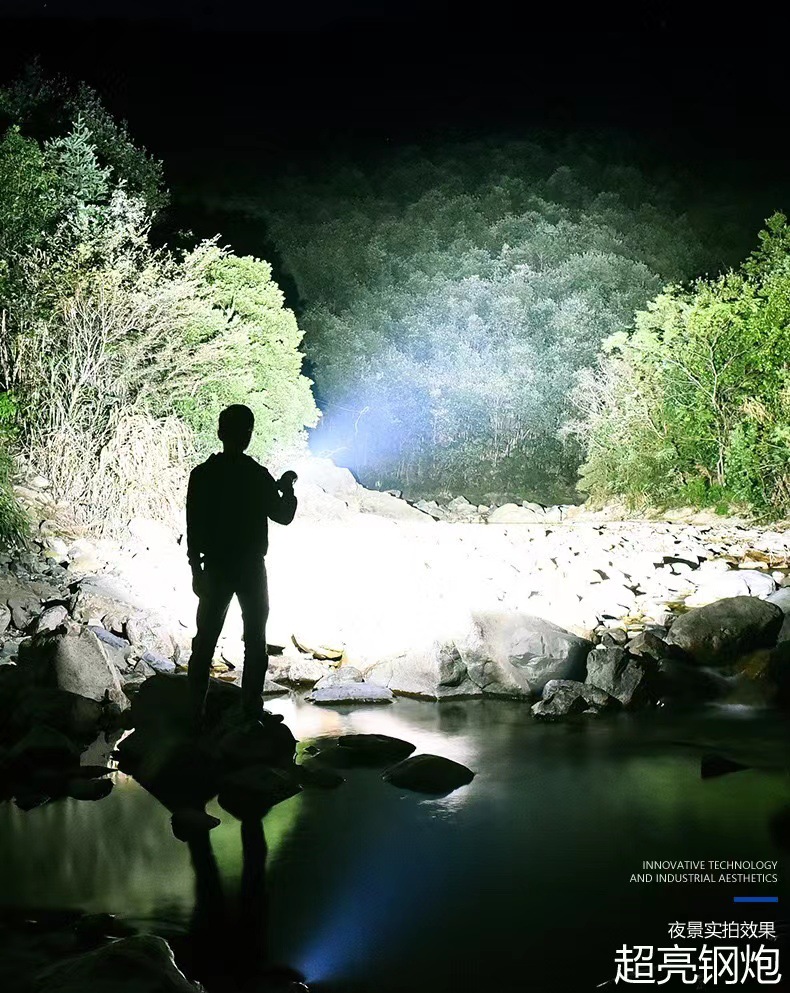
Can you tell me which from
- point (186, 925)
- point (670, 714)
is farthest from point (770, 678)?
point (186, 925)

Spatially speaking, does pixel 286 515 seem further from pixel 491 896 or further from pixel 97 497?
pixel 97 497

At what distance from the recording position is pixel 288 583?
9.66 meters

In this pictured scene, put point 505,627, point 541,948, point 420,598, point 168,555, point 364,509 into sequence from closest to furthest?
point 541,948, point 505,627, point 420,598, point 168,555, point 364,509

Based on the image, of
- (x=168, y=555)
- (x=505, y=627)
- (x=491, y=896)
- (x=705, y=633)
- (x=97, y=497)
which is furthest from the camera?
(x=97, y=497)

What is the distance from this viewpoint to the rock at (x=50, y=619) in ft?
26.1

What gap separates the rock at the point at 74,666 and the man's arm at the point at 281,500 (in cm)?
213

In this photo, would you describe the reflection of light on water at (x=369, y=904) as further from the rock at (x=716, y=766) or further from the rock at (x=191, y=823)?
the rock at (x=716, y=766)

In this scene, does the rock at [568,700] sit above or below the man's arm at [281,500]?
below

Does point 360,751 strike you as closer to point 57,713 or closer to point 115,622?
point 57,713

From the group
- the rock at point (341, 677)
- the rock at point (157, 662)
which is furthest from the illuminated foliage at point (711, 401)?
the rock at point (157, 662)

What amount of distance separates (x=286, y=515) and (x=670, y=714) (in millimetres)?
3450

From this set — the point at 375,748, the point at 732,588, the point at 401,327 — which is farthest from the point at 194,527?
the point at 401,327

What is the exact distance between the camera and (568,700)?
6.90 metres

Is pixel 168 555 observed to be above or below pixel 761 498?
below
